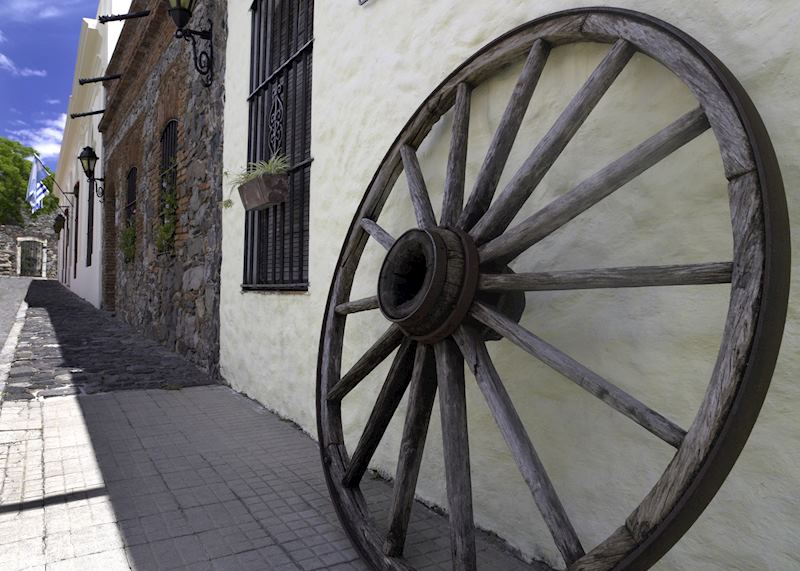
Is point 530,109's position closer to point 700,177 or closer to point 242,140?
point 700,177

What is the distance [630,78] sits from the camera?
1.61 metres

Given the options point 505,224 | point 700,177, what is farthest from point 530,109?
point 700,177

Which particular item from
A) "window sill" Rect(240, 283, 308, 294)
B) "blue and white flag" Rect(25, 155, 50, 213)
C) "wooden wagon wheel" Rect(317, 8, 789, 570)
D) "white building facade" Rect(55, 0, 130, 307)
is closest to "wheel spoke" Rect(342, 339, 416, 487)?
"wooden wagon wheel" Rect(317, 8, 789, 570)

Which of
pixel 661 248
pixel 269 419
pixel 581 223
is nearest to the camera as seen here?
pixel 661 248

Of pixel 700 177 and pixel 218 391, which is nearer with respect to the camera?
pixel 700 177

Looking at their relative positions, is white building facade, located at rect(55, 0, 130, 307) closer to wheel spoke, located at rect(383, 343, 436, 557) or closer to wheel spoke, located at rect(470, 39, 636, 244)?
wheel spoke, located at rect(383, 343, 436, 557)

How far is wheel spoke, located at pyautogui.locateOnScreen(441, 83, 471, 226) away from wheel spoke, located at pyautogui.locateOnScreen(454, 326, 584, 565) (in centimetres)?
46

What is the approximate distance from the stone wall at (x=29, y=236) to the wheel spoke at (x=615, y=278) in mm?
35289

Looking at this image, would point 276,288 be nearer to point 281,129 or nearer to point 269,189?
point 269,189

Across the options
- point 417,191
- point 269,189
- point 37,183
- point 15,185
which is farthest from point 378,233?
point 15,185

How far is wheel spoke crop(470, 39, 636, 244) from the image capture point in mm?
1411

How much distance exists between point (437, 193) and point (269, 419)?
2.22 meters

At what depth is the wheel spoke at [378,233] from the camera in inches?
83.4

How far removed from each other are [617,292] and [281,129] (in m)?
3.18
